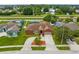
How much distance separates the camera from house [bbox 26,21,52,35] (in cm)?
242

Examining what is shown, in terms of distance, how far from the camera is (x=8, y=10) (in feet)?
8.14

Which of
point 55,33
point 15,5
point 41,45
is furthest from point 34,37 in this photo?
point 15,5

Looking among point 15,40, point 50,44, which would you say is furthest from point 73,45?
point 15,40

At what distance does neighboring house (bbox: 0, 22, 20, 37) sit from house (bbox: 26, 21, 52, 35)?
0.60 ft

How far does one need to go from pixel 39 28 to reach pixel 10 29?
47 cm

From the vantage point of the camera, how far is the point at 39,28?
2443 mm

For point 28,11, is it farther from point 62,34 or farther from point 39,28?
point 62,34

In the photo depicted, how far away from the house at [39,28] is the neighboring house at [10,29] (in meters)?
0.18

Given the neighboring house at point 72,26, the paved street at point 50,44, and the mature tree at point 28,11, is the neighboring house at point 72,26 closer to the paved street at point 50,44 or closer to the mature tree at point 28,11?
the paved street at point 50,44

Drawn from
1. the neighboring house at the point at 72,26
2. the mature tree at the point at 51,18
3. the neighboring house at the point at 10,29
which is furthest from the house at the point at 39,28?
the neighboring house at the point at 72,26

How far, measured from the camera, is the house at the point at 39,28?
242cm
